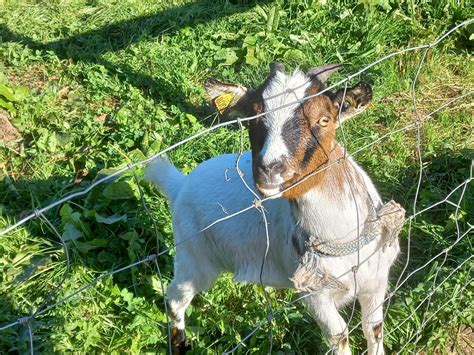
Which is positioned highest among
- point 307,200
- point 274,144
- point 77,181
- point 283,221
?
point 274,144

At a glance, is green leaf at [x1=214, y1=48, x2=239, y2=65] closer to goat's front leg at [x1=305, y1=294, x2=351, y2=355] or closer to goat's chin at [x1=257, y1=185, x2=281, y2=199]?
goat's front leg at [x1=305, y1=294, x2=351, y2=355]

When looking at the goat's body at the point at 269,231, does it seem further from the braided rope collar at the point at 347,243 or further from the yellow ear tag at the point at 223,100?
the yellow ear tag at the point at 223,100

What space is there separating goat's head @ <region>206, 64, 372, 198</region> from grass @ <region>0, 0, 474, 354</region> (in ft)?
2.38

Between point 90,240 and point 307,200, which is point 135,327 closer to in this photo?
point 90,240

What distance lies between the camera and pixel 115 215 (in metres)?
4.31

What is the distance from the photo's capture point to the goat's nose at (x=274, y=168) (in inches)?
100

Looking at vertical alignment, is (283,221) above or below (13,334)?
above

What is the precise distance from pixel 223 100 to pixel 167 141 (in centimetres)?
203

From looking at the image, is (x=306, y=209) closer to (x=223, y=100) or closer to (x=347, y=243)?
(x=347, y=243)

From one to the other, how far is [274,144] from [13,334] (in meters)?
1.89

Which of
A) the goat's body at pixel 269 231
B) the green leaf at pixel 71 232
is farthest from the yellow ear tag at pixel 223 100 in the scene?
the green leaf at pixel 71 232

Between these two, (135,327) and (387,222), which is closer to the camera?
(387,222)

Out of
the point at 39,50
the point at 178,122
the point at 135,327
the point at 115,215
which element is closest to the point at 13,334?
the point at 135,327

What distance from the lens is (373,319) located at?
3.22 m
